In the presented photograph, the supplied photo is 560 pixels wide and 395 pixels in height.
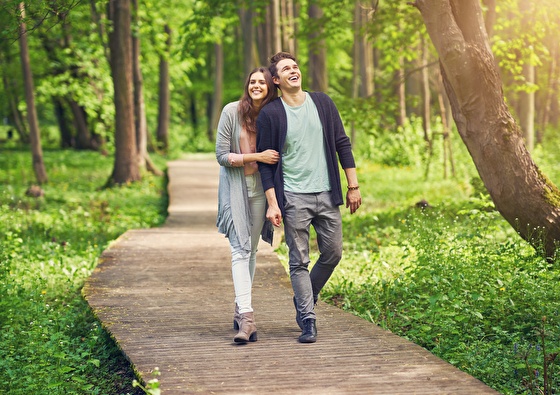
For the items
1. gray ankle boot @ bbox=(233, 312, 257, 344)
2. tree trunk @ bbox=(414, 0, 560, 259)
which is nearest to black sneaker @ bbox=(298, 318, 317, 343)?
gray ankle boot @ bbox=(233, 312, 257, 344)

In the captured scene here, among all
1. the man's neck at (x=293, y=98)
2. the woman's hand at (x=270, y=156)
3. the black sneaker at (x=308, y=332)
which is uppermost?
the man's neck at (x=293, y=98)

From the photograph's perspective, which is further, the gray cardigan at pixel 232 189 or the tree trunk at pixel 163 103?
the tree trunk at pixel 163 103

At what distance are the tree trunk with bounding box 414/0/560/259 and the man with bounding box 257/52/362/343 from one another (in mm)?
2721

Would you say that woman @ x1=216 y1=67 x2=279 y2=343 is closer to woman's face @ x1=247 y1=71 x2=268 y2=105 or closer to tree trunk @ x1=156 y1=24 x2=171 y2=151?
woman's face @ x1=247 y1=71 x2=268 y2=105

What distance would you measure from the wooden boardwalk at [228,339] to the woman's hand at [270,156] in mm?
1381

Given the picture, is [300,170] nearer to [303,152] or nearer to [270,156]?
[303,152]

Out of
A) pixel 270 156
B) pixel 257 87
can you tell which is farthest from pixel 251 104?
pixel 270 156

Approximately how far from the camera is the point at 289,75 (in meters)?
6.04

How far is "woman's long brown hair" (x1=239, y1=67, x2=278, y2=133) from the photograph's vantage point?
20.4 ft

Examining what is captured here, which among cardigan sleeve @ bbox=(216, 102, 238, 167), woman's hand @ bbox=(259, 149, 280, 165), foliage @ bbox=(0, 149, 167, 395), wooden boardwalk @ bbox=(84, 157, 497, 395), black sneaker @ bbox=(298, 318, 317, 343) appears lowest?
foliage @ bbox=(0, 149, 167, 395)

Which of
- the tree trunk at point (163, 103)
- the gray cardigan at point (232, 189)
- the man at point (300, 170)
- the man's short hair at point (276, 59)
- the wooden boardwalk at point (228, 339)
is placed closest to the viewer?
the wooden boardwalk at point (228, 339)

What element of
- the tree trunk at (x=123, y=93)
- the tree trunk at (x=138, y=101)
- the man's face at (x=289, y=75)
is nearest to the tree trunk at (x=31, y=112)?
the tree trunk at (x=123, y=93)

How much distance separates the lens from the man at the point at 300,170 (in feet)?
19.8

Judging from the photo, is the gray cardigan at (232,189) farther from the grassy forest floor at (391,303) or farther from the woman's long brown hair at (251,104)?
the grassy forest floor at (391,303)
